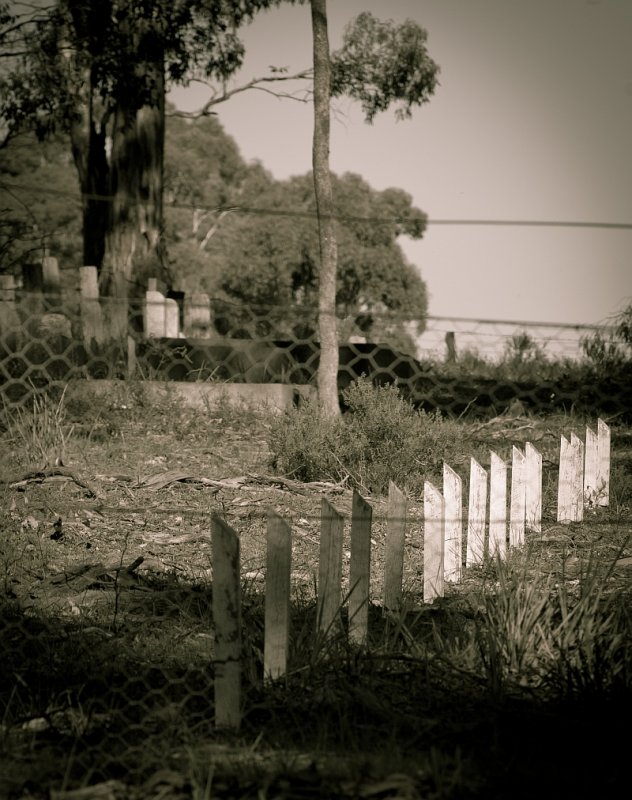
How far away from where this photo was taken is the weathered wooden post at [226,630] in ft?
8.30

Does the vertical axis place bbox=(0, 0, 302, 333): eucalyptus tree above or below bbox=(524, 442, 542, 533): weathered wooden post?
above

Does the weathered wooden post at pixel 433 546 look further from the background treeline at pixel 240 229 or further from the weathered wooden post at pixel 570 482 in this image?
the background treeline at pixel 240 229

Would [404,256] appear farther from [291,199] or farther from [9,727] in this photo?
[9,727]

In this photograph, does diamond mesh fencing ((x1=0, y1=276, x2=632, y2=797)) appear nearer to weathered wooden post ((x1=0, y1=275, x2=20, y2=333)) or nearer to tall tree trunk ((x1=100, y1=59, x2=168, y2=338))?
weathered wooden post ((x1=0, y1=275, x2=20, y2=333))

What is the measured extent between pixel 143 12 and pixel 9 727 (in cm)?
1130

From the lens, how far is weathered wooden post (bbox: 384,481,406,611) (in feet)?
10.6

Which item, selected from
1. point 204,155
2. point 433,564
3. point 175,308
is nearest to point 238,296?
point 204,155

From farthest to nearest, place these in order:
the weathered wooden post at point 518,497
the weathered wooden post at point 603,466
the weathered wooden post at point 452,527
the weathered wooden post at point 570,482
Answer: the weathered wooden post at point 603,466, the weathered wooden post at point 570,482, the weathered wooden post at point 518,497, the weathered wooden post at point 452,527

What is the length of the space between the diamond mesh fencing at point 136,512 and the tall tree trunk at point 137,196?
2.49 metres

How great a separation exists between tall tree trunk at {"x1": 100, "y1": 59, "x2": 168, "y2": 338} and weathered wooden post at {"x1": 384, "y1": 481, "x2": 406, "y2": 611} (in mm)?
10632

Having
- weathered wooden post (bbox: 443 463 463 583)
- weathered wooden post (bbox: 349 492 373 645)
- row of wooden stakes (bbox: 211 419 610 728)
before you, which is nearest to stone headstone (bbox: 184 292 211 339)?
row of wooden stakes (bbox: 211 419 610 728)

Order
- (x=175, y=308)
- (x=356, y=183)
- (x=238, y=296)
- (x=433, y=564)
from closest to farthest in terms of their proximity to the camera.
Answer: (x=433, y=564) < (x=175, y=308) < (x=238, y=296) < (x=356, y=183)

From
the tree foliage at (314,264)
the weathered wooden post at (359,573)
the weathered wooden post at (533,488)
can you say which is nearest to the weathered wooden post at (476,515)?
the weathered wooden post at (533,488)

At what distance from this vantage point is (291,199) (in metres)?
36.0
